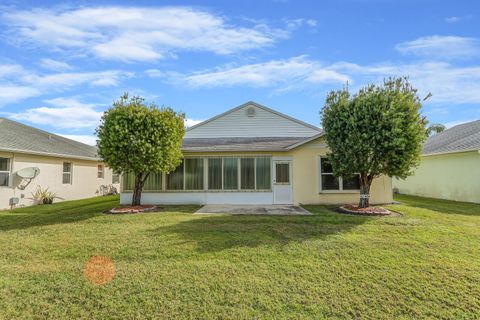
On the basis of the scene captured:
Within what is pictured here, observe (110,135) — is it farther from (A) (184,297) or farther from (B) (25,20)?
(A) (184,297)

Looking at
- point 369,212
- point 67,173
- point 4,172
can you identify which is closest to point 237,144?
point 369,212

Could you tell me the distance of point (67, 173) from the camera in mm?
16922

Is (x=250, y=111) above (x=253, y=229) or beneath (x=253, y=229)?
above

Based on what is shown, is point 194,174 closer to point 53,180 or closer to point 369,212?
point 369,212

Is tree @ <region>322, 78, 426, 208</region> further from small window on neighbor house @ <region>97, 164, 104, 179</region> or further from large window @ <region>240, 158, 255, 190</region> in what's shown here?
small window on neighbor house @ <region>97, 164, 104, 179</region>

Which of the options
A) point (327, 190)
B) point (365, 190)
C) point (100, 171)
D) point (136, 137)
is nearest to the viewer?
point (136, 137)

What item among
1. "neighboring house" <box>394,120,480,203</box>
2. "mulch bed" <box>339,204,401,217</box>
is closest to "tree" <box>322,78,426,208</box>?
"mulch bed" <box>339,204,401,217</box>

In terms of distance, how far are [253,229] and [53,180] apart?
1378cm

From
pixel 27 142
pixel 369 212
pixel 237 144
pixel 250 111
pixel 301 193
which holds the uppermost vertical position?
pixel 250 111

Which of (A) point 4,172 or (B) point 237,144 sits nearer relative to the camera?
(A) point 4,172

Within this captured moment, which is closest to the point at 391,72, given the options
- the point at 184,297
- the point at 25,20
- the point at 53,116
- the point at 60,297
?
the point at 184,297

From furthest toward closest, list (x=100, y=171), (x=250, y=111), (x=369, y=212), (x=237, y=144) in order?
(x=100, y=171) → (x=250, y=111) → (x=237, y=144) → (x=369, y=212)

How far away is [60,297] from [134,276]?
3.84 feet

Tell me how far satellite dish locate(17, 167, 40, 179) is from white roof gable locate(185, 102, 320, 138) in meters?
8.24
